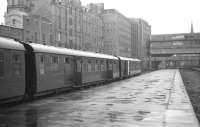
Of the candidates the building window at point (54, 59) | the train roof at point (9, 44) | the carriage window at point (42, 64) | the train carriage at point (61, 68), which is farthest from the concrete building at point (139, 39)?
the train roof at point (9, 44)

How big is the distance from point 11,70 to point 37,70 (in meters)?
2.51

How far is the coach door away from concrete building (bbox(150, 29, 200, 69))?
10378 cm

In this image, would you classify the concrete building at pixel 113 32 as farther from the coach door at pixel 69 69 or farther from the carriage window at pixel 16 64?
the carriage window at pixel 16 64

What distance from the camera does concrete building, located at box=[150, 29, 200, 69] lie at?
12431cm

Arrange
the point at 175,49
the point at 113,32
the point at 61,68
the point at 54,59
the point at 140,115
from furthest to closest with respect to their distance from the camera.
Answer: the point at 175,49
the point at 113,32
the point at 61,68
the point at 54,59
the point at 140,115

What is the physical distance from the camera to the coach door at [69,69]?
2234 cm

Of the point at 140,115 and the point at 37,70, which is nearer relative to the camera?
the point at 140,115

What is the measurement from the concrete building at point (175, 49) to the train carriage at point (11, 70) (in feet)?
366

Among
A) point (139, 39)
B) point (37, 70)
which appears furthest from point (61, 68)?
point (139, 39)

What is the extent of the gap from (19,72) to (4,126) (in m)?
6.08

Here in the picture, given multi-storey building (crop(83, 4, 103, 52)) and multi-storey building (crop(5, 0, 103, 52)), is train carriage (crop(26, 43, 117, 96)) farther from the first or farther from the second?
multi-storey building (crop(83, 4, 103, 52))

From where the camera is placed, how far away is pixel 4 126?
985cm

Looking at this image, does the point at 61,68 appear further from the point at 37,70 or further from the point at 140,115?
the point at 140,115

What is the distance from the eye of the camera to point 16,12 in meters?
67.6
